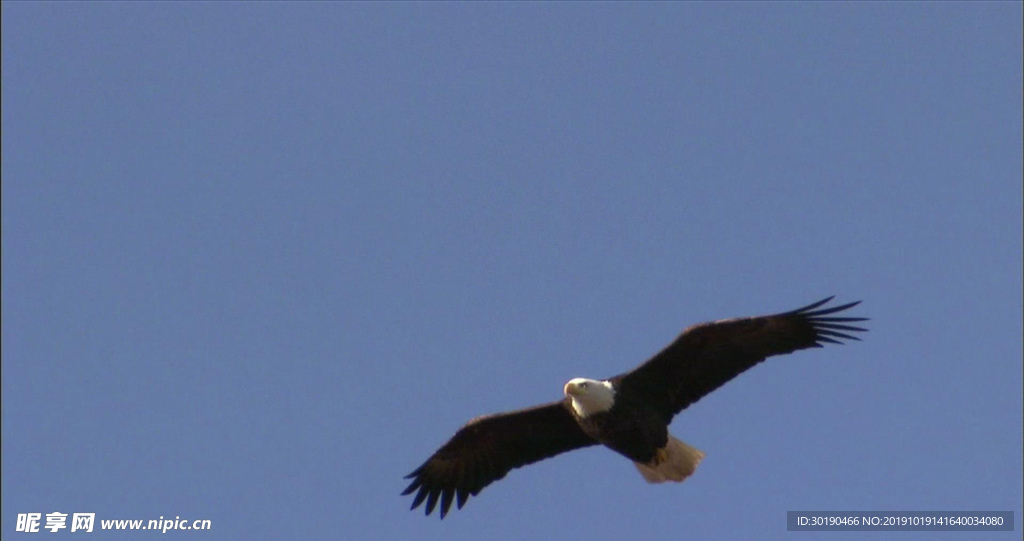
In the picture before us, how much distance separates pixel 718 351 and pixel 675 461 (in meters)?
1.31

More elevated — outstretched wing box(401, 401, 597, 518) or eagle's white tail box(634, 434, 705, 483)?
outstretched wing box(401, 401, 597, 518)

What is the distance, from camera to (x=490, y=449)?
17.0m

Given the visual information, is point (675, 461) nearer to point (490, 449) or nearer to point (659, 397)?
point (659, 397)

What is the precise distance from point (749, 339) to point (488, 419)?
295cm

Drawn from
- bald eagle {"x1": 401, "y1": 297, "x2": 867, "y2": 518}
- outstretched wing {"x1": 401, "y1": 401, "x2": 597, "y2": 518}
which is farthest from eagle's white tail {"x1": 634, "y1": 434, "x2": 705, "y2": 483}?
outstretched wing {"x1": 401, "y1": 401, "x2": 597, "y2": 518}

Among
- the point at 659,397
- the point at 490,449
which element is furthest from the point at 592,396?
the point at 490,449

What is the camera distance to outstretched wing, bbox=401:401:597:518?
54.9ft

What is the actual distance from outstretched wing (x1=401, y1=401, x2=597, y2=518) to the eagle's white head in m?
0.61

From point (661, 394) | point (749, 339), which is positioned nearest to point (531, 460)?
point (661, 394)

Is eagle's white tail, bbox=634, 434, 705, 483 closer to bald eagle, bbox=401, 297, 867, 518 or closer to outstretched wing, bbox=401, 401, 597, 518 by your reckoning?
bald eagle, bbox=401, 297, 867, 518

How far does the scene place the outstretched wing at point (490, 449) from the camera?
16.7 metres

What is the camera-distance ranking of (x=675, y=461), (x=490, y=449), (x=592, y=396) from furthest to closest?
(x=490, y=449), (x=675, y=461), (x=592, y=396)

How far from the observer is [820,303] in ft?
51.9

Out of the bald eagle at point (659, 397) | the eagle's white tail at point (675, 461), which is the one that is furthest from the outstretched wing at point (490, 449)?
the eagle's white tail at point (675, 461)
